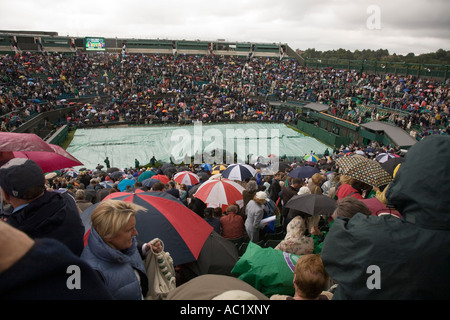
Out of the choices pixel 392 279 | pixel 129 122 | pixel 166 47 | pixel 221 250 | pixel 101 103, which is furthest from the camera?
pixel 166 47

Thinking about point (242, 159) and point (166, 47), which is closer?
point (242, 159)

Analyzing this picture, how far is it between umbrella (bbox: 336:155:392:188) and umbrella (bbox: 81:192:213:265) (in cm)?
242

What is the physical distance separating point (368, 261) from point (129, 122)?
28943 millimetres

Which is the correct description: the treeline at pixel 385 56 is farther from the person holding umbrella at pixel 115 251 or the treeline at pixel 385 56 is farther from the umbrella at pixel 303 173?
the person holding umbrella at pixel 115 251

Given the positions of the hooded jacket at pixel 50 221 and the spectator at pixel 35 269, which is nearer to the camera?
the spectator at pixel 35 269

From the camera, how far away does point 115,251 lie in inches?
78.7

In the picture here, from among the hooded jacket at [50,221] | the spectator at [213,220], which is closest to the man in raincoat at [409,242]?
the hooded jacket at [50,221]

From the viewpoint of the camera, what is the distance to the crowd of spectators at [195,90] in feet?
81.5

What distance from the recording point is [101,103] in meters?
31.7

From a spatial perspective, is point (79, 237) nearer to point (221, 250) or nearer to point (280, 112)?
point (221, 250)

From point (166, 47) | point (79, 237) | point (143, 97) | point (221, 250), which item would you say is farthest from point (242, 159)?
point (166, 47)

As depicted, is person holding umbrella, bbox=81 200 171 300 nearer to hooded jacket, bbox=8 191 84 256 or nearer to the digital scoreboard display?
hooded jacket, bbox=8 191 84 256

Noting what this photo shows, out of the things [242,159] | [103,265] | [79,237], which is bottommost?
[242,159]

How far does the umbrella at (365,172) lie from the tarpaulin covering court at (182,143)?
12.3 metres
